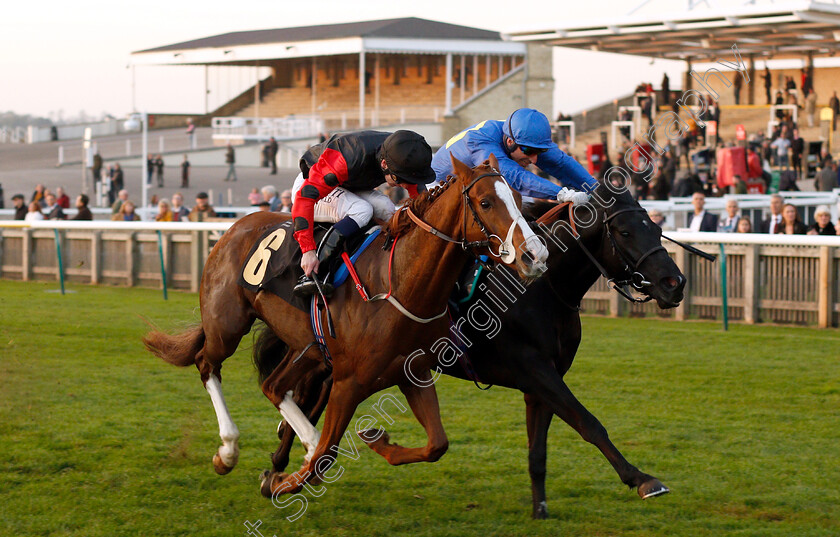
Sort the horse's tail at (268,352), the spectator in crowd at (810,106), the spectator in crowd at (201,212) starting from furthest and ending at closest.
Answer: the spectator in crowd at (810,106) < the spectator in crowd at (201,212) < the horse's tail at (268,352)

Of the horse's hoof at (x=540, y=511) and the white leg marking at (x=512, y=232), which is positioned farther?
the horse's hoof at (x=540, y=511)

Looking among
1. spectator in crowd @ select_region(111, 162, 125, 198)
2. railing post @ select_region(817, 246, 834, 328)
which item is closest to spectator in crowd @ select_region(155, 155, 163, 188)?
spectator in crowd @ select_region(111, 162, 125, 198)

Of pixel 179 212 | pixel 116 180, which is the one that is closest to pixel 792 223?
pixel 179 212

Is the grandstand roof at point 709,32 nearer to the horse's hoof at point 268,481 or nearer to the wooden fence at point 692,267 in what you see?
the wooden fence at point 692,267

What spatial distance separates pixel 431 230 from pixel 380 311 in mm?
383

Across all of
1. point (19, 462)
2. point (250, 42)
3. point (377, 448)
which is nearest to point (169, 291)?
point (19, 462)

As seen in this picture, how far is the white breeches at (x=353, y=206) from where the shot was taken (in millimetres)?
4254

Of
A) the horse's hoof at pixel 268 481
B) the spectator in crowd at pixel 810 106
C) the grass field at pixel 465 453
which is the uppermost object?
the spectator in crowd at pixel 810 106

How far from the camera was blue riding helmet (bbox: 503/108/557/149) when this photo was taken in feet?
14.3

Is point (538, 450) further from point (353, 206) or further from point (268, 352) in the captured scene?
point (268, 352)

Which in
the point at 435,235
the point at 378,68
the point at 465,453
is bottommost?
the point at 465,453

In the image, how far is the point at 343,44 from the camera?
35.8m

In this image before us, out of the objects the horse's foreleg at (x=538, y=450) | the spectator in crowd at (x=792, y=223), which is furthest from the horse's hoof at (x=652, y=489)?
the spectator in crowd at (x=792, y=223)

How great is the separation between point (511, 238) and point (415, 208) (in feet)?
1.99
